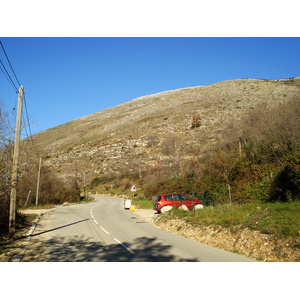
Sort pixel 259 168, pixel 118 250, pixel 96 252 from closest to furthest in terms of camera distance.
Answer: pixel 96 252, pixel 118 250, pixel 259 168

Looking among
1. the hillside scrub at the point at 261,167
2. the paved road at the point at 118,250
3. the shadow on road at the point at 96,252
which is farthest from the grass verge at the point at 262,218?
the shadow on road at the point at 96,252

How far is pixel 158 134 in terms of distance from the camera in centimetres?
5875

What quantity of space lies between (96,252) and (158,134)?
169ft

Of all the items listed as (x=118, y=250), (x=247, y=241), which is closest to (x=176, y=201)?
(x=247, y=241)

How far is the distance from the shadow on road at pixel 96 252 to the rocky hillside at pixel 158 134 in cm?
3500

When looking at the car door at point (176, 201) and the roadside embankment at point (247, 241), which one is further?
the car door at point (176, 201)

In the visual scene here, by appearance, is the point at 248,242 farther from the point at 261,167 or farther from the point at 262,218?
the point at 261,167

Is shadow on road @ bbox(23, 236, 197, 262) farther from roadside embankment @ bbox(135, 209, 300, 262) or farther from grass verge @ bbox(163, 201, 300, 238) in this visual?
grass verge @ bbox(163, 201, 300, 238)

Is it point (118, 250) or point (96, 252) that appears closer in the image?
point (96, 252)

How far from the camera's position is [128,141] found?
202 feet

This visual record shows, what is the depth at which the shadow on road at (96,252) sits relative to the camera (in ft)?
23.4

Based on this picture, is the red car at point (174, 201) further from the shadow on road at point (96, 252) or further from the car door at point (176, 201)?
the shadow on road at point (96, 252)

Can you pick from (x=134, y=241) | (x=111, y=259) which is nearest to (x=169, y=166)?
(x=134, y=241)

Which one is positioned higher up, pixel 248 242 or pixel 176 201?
pixel 176 201
